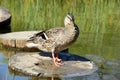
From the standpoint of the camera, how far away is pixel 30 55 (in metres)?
7.14

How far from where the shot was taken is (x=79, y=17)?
11.7 meters

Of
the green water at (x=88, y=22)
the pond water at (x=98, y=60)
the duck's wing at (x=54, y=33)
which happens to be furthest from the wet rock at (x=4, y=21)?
the duck's wing at (x=54, y=33)

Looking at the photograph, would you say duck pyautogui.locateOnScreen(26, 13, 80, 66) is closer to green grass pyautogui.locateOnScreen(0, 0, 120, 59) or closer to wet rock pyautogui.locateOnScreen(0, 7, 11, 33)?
green grass pyautogui.locateOnScreen(0, 0, 120, 59)

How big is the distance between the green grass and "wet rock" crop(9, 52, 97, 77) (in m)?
1.18

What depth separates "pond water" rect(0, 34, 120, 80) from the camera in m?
6.35

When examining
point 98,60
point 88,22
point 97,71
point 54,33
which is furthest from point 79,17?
point 97,71

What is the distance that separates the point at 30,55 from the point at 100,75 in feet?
4.58

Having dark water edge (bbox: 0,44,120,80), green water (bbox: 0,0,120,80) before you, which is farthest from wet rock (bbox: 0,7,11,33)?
dark water edge (bbox: 0,44,120,80)

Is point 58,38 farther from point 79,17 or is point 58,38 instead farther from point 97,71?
point 79,17

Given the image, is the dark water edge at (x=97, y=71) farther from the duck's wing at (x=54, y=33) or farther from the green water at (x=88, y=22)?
the duck's wing at (x=54, y=33)

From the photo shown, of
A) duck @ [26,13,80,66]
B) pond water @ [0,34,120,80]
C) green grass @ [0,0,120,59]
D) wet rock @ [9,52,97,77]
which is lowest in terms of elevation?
green grass @ [0,0,120,59]

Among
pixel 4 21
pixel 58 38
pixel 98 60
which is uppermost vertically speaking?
pixel 58 38

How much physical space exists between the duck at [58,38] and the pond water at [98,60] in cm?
64

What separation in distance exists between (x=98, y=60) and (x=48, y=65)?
1205mm
